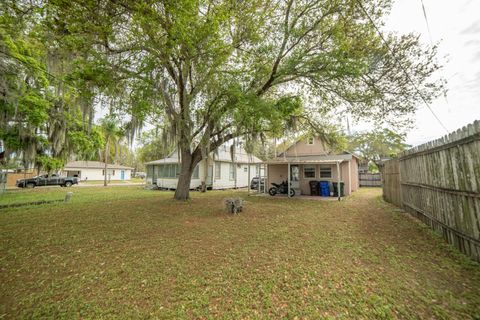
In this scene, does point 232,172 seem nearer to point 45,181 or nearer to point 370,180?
point 370,180

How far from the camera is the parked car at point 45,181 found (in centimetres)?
1702

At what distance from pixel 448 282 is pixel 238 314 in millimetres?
2981

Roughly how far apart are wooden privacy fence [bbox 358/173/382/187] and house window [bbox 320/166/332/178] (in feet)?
30.5

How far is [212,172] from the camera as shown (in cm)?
1608

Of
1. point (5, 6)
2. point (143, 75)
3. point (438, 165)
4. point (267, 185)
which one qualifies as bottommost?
point (267, 185)

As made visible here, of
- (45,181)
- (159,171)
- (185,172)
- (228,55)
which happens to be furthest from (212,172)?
(45,181)

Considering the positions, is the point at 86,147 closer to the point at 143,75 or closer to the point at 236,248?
the point at 143,75

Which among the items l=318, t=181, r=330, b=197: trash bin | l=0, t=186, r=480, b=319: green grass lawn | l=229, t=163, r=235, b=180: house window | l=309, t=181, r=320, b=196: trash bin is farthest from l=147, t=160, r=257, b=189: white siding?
l=0, t=186, r=480, b=319: green grass lawn

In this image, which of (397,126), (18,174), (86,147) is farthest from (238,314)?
(18,174)

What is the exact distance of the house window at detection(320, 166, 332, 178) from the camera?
12617mm

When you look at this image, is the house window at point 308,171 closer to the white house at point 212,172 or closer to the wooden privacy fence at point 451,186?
the white house at point 212,172

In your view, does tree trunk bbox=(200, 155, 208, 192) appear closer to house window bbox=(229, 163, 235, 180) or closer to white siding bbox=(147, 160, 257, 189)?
white siding bbox=(147, 160, 257, 189)

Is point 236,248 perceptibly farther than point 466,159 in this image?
Yes

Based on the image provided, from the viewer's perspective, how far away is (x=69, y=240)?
438cm
